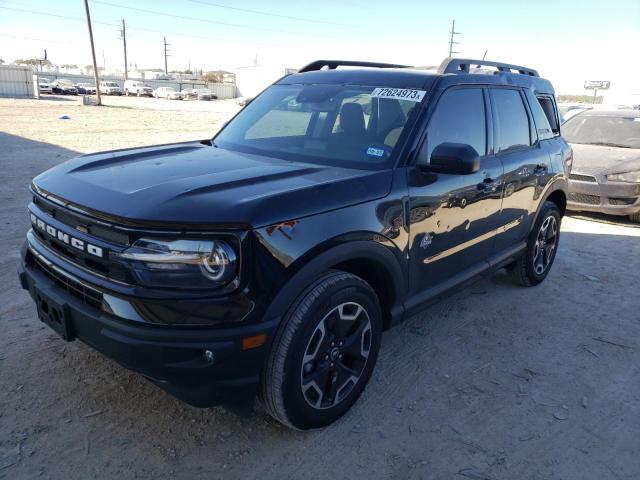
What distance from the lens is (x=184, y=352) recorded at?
219 cm

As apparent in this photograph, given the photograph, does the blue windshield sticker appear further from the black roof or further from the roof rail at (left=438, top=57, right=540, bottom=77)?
the roof rail at (left=438, top=57, right=540, bottom=77)

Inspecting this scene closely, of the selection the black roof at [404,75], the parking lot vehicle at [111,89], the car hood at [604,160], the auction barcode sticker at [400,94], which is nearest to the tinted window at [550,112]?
the black roof at [404,75]

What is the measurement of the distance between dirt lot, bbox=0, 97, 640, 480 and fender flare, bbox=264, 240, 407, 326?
646mm

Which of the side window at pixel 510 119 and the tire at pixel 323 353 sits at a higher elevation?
the side window at pixel 510 119

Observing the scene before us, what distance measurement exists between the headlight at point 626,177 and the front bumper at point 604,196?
0.06m

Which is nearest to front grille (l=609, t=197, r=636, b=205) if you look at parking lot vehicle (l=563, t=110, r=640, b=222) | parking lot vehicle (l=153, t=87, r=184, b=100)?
parking lot vehicle (l=563, t=110, r=640, b=222)

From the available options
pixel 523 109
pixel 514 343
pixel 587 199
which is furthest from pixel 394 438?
pixel 587 199

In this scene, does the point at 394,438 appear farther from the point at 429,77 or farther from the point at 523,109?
the point at 523,109

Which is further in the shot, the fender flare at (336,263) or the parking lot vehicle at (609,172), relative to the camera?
the parking lot vehicle at (609,172)

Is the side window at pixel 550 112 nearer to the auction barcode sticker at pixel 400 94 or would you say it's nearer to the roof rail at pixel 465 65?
the roof rail at pixel 465 65

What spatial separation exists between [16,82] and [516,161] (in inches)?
2272

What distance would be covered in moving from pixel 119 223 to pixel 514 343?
3.06m

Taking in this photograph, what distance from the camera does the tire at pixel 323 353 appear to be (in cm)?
244

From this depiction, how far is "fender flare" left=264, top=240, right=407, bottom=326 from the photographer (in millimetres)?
2344
